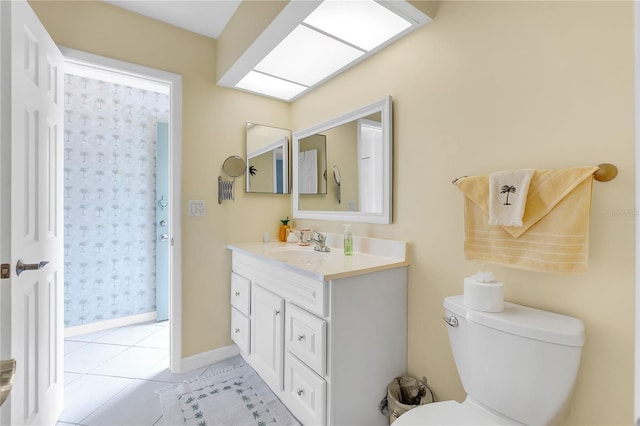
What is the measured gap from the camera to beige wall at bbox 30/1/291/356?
1903 millimetres

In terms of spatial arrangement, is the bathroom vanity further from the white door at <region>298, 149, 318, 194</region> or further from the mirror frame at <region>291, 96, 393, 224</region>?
the white door at <region>298, 149, 318, 194</region>

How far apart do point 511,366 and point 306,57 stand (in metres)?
1.87

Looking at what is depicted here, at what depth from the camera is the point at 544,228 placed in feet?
3.39

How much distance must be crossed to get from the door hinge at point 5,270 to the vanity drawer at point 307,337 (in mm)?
1106

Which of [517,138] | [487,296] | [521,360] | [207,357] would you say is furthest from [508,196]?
[207,357]

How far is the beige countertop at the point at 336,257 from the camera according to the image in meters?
1.36

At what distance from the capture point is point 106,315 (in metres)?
2.76

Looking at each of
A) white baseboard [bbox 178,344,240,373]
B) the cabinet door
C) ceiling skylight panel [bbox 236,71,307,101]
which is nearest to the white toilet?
the cabinet door

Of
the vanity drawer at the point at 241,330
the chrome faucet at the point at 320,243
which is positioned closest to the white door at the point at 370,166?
the chrome faucet at the point at 320,243

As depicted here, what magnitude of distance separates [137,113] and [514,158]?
316 centimetres

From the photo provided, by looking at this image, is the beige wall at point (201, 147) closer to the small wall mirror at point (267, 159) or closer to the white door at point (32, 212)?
the small wall mirror at point (267, 159)

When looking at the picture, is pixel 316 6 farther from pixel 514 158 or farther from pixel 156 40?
pixel 156 40

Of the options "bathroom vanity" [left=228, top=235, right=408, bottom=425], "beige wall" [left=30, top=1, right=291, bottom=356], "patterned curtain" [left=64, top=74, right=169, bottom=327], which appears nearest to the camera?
"bathroom vanity" [left=228, top=235, right=408, bottom=425]

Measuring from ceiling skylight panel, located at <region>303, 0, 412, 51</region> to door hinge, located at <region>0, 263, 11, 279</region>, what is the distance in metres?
1.63
